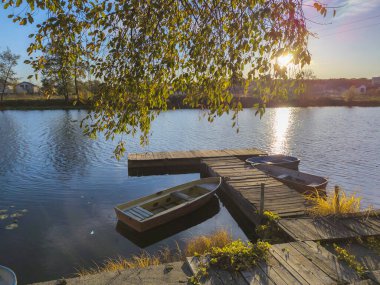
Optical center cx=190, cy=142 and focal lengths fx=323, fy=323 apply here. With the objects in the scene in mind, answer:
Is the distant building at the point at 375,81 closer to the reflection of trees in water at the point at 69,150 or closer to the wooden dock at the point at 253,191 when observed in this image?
the reflection of trees in water at the point at 69,150

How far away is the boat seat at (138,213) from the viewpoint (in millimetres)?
12253

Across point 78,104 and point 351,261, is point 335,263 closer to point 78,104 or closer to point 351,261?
point 351,261

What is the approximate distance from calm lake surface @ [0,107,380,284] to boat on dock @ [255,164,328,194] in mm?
3036

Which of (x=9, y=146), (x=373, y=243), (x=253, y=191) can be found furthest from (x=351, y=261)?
(x=9, y=146)

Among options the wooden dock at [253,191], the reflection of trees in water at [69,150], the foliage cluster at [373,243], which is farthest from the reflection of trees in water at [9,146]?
the foliage cluster at [373,243]

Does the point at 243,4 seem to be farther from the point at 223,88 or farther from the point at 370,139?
the point at 370,139

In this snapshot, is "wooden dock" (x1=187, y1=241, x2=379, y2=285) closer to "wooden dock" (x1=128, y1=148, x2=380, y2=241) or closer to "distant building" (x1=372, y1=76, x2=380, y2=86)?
"wooden dock" (x1=128, y1=148, x2=380, y2=241)

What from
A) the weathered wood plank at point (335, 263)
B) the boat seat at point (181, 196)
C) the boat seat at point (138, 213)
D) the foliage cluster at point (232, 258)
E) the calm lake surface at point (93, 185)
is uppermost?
the foliage cluster at point (232, 258)

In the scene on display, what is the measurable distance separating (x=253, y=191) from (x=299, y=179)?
3.84m

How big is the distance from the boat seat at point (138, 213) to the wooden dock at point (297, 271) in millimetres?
5320

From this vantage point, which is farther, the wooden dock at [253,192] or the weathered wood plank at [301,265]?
the wooden dock at [253,192]

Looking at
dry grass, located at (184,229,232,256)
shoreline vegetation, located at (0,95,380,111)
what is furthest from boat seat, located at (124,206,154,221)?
shoreline vegetation, located at (0,95,380,111)

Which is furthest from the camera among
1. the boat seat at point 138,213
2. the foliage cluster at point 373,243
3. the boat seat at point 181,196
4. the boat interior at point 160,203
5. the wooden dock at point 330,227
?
the boat seat at point 181,196

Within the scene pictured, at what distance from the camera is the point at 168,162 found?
22406mm
